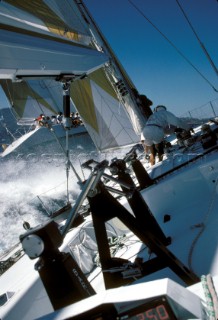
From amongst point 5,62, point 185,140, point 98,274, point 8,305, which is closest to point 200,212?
point 98,274

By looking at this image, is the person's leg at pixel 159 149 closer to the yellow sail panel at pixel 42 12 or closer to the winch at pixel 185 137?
the winch at pixel 185 137

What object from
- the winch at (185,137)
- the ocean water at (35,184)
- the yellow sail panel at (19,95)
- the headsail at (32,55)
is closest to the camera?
the headsail at (32,55)

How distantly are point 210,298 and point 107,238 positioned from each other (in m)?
1.04

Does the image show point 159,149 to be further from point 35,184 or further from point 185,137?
point 35,184

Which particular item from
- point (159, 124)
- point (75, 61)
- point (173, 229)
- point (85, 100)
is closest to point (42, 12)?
point (75, 61)

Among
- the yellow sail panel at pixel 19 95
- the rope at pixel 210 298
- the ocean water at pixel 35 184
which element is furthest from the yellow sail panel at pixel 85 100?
the yellow sail panel at pixel 19 95

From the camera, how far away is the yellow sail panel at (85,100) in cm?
632

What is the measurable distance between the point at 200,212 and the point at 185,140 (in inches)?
69.3

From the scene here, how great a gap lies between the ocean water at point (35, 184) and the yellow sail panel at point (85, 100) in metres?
1.24

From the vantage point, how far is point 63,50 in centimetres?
225

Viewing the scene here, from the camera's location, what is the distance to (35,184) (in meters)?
17.6

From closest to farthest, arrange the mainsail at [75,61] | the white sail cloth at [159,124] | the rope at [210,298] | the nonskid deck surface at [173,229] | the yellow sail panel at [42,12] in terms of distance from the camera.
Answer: the rope at [210,298] < the mainsail at [75,61] < the nonskid deck surface at [173,229] < the yellow sail panel at [42,12] < the white sail cloth at [159,124]

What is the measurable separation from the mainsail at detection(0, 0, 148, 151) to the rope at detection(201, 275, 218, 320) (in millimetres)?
1617

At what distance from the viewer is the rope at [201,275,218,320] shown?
98 centimetres
